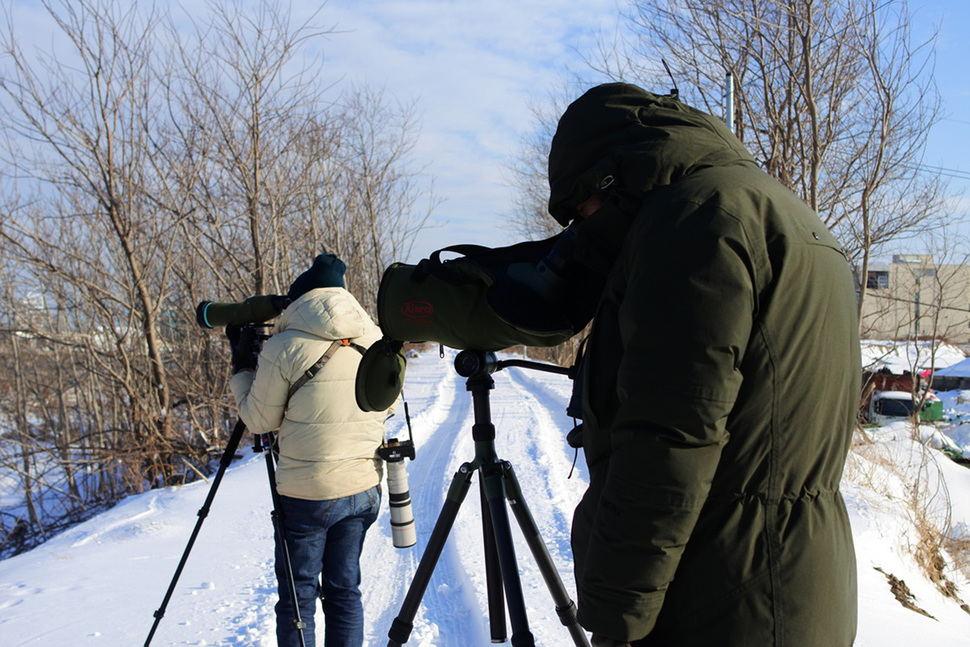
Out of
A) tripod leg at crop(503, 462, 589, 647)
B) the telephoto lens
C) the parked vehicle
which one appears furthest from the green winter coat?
the parked vehicle

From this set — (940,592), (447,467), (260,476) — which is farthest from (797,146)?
(260,476)

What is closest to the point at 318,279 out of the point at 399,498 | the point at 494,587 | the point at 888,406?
the point at 399,498

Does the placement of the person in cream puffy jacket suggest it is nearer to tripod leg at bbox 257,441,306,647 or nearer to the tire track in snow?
tripod leg at bbox 257,441,306,647

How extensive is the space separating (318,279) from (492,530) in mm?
1633

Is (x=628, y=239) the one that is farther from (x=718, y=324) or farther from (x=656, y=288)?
(x=718, y=324)

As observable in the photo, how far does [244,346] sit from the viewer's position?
10.0 feet

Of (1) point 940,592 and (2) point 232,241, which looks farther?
(2) point 232,241

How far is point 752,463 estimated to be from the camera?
1.25 metres

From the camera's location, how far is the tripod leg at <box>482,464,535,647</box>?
1856 millimetres

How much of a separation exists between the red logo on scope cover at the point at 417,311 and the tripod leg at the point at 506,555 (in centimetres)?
57

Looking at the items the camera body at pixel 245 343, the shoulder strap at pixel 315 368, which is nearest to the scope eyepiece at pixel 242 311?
the camera body at pixel 245 343

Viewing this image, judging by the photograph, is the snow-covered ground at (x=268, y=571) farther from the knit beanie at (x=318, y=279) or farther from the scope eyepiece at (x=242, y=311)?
the knit beanie at (x=318, y=279)

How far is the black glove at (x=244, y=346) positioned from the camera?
3.06m

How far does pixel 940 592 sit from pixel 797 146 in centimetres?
580
